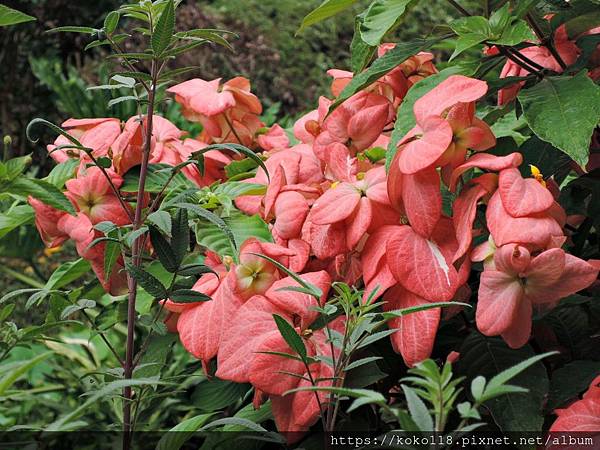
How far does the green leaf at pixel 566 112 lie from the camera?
0.72 metres

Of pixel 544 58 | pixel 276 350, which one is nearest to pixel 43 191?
pixel 276 350

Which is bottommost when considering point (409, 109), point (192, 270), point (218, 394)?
point (218, 394)

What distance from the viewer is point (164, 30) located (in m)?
0.69

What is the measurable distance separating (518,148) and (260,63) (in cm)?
419

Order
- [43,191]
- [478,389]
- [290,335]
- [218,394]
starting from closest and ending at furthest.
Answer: [478,389]
[290,335]
[43,191]
[218,394]

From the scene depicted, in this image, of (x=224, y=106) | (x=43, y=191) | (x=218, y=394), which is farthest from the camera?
(x=224, y=106)

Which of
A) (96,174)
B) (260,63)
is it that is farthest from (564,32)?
(260,63)

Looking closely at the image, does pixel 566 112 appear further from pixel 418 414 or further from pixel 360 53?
pixel 418 414

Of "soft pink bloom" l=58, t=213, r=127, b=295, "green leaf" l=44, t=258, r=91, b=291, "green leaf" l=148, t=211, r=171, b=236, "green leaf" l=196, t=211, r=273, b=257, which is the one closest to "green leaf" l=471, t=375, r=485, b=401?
"green leaf" l=148, t=211, r=171, b=236

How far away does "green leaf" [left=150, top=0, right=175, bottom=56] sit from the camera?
0.67 metres

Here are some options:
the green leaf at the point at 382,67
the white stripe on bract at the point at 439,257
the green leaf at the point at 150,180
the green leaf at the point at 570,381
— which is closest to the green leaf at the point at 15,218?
the green leaf at the point at 150,180

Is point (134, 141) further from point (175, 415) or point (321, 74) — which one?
point (321, 74)

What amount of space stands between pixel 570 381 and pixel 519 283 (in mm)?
117

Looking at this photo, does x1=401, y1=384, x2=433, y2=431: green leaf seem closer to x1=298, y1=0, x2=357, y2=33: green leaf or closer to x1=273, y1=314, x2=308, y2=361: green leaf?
x1=273, y1=314, x2=308, y2=361: green leaf
